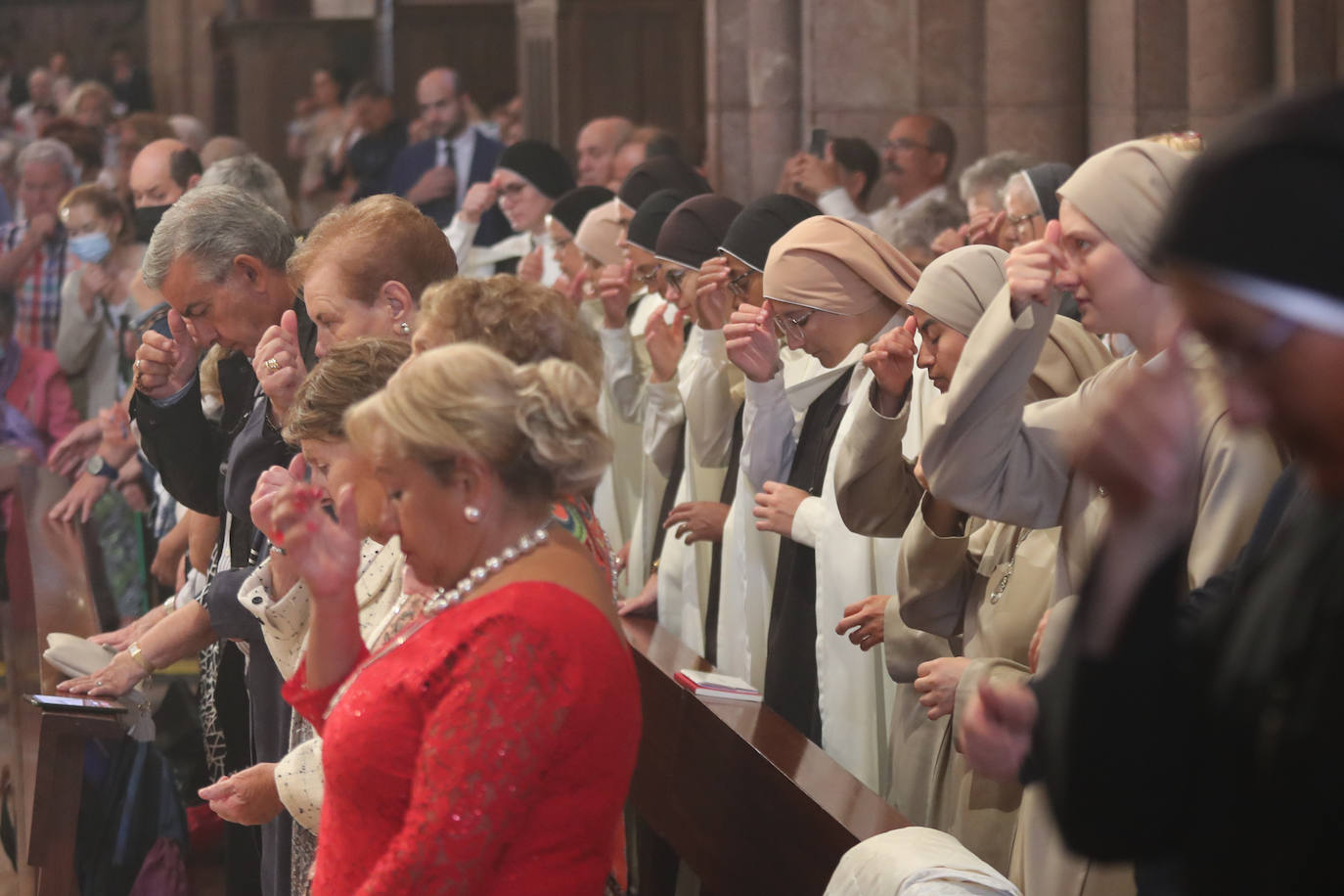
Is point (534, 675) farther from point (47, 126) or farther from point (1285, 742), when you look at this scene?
point (47, 126)

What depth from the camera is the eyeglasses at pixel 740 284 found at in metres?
5.12

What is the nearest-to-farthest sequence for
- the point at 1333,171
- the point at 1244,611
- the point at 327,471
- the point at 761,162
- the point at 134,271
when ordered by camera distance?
1. the point at 1333,171
2. the point at 1244,611
3. the point at 327,471
4. the point at 134,271
5. the point at 761,162

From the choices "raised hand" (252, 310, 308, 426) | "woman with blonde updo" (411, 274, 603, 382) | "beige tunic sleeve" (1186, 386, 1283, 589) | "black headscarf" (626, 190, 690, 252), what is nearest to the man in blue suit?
"black headscarf" (626, 190, 690, 252)

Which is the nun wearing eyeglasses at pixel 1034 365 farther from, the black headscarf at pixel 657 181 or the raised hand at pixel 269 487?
the black headscarf at pixel 657 181

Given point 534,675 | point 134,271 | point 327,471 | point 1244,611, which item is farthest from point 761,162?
point 1244,611

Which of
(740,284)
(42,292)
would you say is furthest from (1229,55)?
(42,292)

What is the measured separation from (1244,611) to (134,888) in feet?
11.3

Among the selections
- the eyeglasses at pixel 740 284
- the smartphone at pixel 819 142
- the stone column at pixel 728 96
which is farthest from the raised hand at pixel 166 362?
the stone column at pixel 728 96

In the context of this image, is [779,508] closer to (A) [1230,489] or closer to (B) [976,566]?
(B) [976,566]

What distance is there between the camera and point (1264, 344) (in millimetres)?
1451

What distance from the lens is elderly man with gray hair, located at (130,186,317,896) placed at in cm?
398

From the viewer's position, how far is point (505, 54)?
17.4 metres

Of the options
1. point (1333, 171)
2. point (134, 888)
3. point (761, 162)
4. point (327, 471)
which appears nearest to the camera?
point (1333, 171)

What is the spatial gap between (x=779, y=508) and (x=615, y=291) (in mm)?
1884
